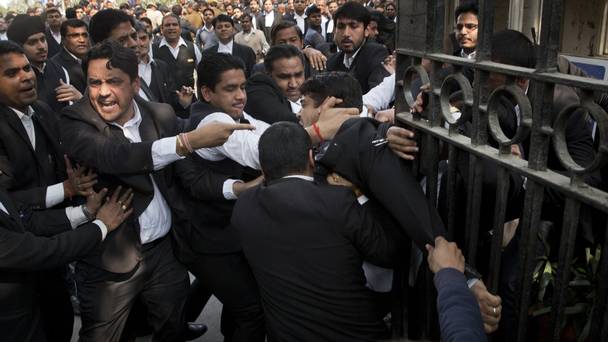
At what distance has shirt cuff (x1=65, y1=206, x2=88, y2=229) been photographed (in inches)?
108

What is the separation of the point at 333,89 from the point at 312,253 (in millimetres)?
794

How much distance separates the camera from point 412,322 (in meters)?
2.31

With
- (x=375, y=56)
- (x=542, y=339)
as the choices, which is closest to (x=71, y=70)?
(x=375, y=56)

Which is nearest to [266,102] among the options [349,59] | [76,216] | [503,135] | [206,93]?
[206,93]

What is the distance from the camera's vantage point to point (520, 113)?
140 cm

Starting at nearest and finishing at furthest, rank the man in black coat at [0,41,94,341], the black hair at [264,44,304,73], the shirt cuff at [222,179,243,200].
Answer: the shirt cuff at [222,179,243,200]
the man in black coat at [0,41,94,341]
the black hair at [264,44,304,73]

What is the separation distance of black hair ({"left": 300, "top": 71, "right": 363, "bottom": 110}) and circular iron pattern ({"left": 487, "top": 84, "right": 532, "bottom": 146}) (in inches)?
40.7

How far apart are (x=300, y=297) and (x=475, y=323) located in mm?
726

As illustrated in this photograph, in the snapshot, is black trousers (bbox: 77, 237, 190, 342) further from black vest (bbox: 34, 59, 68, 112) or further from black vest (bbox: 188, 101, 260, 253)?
black vest (bbox: 34, 59, 68, 112)

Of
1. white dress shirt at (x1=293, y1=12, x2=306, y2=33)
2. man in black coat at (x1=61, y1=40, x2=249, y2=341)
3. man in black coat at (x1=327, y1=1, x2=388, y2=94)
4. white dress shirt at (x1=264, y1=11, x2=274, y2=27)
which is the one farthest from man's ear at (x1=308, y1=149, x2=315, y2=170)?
white dress shirt at (x1=264, y1=11, x2=274, y2=27)

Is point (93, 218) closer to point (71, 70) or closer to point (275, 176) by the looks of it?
point (275, 176)

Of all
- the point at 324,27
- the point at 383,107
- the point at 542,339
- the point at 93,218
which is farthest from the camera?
the point at 324,27

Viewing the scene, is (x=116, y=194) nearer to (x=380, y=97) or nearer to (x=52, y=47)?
(x=380, y=97)

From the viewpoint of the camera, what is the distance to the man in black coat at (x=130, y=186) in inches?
101
